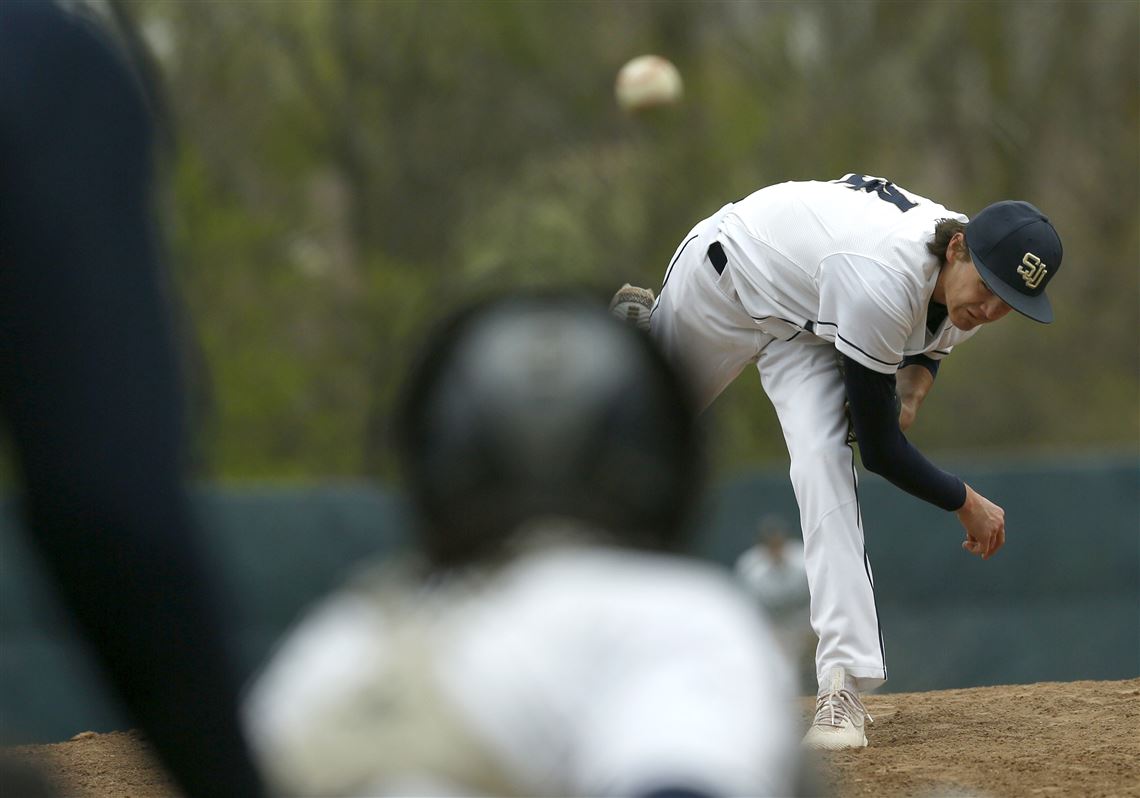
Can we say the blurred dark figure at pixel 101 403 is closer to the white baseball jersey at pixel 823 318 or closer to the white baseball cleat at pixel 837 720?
the white baseball jersey at pixel 823 318

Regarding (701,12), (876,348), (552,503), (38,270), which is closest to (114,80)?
(38,270)

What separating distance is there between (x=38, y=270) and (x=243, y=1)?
59.7ft

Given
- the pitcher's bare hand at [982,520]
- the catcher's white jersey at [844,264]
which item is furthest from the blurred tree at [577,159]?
the pitcher's bare hand at [982,520]

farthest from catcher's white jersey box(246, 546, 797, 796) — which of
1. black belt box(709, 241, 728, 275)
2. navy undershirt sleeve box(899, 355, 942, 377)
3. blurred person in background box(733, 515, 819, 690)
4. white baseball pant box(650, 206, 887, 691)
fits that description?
blurred person in background box(733, 515, 819, 690)

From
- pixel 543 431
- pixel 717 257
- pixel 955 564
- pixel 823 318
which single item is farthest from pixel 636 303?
pixel 955 564

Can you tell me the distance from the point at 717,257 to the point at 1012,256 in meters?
1.01

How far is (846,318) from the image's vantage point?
4.66 metres

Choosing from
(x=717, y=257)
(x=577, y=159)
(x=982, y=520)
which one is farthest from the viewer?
(x=577, y=159)

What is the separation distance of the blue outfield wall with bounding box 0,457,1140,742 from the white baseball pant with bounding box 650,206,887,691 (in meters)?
5.34

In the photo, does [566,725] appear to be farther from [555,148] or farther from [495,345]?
[555,148]

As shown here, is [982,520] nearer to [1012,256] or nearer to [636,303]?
[1012,256]

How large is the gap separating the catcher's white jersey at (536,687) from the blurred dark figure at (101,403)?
444 millimetres

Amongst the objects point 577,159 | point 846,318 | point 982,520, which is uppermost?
point 577,159

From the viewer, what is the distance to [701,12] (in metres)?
18.7
